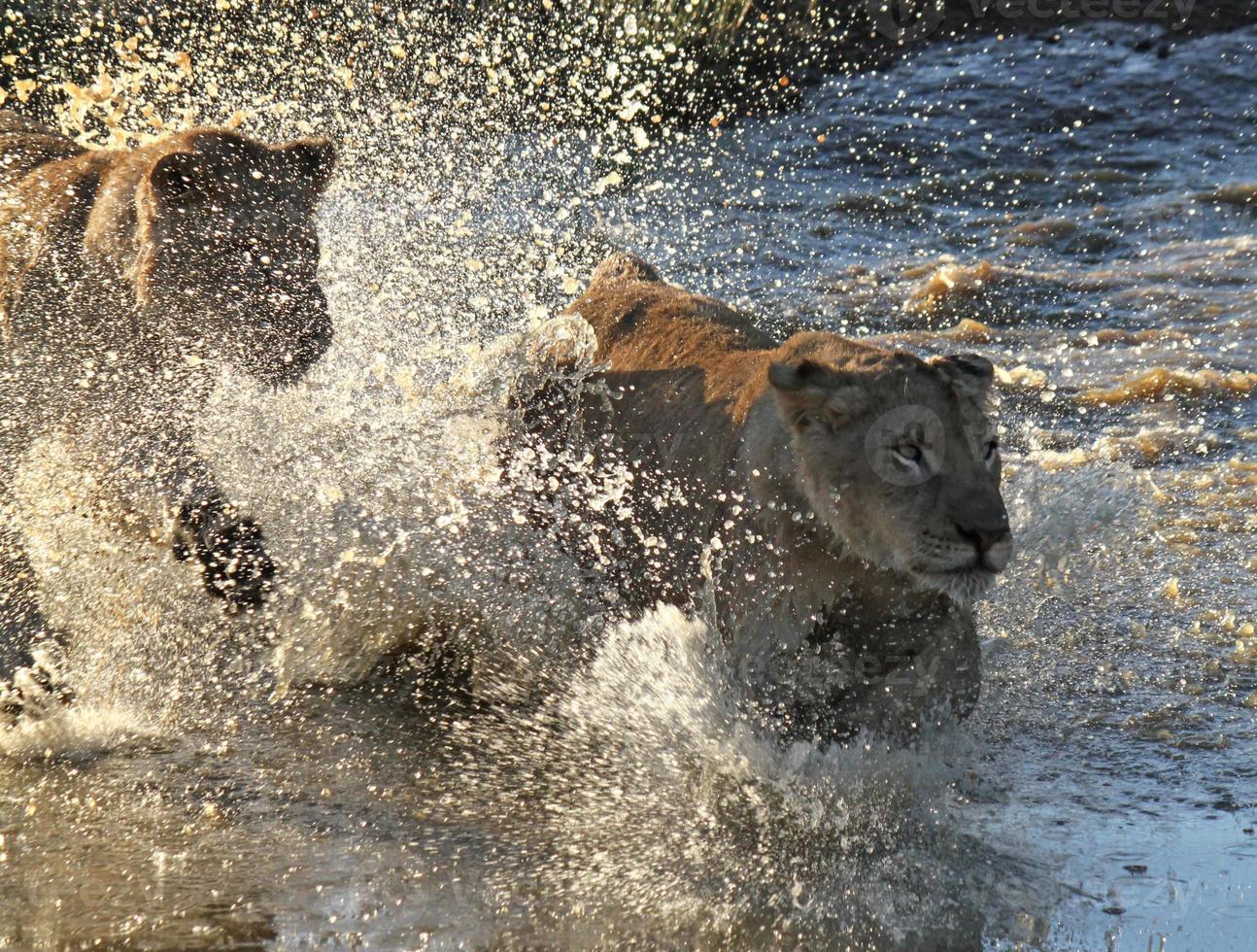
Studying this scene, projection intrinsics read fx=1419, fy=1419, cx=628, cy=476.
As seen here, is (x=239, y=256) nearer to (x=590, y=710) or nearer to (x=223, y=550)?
(x=223, y=550)

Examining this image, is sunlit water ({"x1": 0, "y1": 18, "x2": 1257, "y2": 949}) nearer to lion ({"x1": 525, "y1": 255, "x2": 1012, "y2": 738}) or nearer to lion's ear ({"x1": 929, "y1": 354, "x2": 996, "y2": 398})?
lion ({"x1": 525, "y1": 255, "x2": 1012, "y2": 738})

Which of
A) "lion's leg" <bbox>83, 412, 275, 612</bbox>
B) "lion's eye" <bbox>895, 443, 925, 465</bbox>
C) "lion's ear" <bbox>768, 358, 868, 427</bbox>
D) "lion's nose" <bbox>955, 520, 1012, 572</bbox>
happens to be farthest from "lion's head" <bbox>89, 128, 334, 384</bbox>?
"lion's nose" <bbox>955, 520, 1012, 572</bbox>

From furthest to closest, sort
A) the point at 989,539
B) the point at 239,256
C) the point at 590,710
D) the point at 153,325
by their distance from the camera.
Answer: the point at 239,256 → the point at 153,325 → the point at 590,710 → the point at 989,539

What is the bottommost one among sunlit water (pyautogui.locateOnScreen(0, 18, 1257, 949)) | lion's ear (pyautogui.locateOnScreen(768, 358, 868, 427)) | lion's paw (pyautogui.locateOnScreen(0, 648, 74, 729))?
sunlit water (pyautogui.locateOnScreen(0, 18, 1257, 949))

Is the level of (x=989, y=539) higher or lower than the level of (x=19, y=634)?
higher

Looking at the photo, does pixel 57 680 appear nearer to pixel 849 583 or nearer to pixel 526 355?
pixel 526 355

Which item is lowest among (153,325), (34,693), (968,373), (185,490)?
(34,693)

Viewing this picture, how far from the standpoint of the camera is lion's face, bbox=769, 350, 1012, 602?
4.51 m

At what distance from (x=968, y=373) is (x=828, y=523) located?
696 mm

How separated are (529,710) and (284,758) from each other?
0.96m

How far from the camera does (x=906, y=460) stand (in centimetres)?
464

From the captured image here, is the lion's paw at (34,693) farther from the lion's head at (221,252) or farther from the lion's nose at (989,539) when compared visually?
the lion's nose at (989,539)

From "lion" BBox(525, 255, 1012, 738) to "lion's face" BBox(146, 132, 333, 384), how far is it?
161 cm

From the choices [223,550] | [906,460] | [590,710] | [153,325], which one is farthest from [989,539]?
[153,325]
